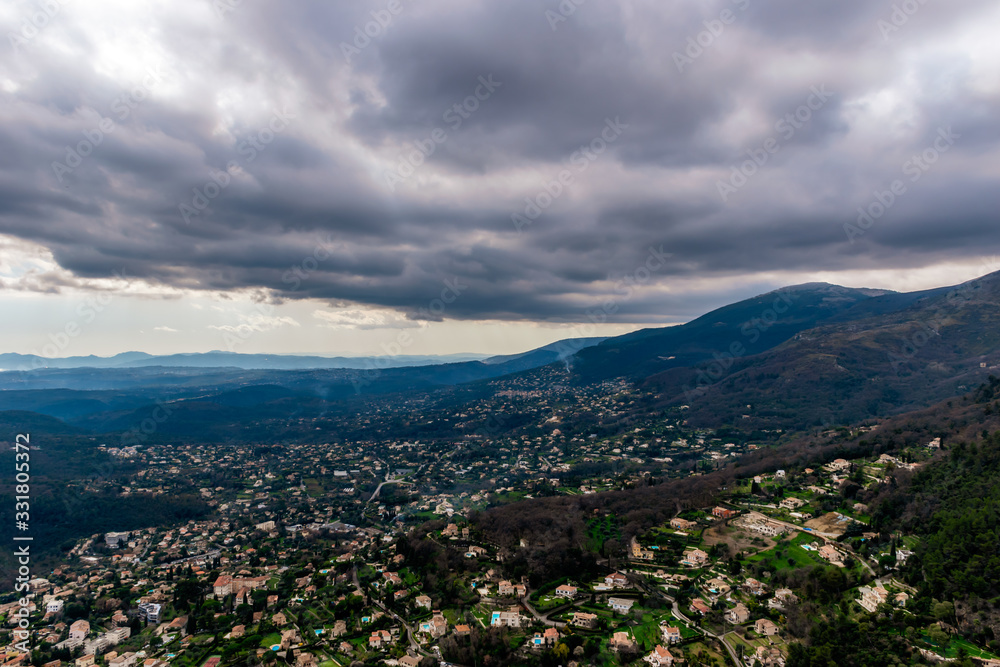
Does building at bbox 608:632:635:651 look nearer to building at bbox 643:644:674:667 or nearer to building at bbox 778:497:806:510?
building at bbox 643:644:674:667

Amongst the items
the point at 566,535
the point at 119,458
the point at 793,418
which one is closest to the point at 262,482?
the point at 119,458

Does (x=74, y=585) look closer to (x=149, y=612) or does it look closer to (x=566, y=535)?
(x=149, y=612)

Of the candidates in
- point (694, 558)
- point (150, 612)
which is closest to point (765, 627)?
point (694, 558)

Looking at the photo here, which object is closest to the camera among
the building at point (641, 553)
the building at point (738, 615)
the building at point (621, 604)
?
the building at point (738, 615)

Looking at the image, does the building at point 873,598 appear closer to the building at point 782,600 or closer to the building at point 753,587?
the building at point 782,600

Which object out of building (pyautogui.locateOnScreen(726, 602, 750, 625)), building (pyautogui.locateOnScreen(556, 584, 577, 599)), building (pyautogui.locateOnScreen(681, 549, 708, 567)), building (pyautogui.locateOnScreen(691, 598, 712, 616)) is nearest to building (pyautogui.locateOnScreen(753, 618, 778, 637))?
building (pyautogui.locateOnScreen(726, 602, 750, 625))

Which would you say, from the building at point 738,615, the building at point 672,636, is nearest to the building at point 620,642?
the building at point 672,636
